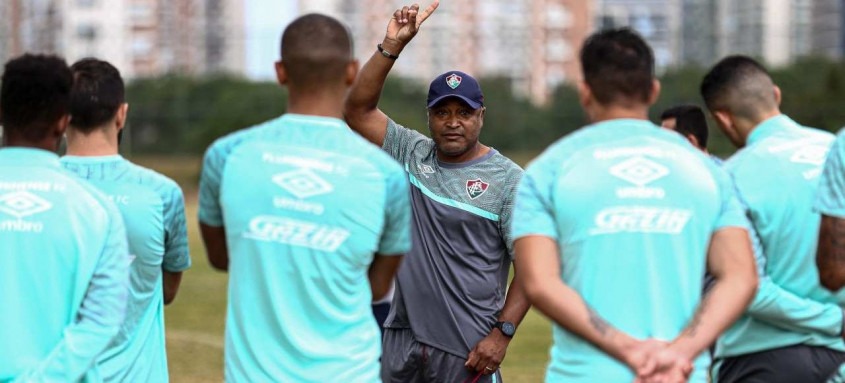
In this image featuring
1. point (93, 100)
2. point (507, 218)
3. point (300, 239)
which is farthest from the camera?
point (507, 218)

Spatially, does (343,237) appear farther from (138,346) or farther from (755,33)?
(755,33)

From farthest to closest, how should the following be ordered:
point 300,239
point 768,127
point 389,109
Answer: point 389,109 → point 768,127 → point 300,239

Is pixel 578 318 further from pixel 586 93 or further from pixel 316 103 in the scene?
pixel 316 103

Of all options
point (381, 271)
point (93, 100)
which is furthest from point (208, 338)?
point (381, 271)

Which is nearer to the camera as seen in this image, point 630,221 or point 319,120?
point 630,221

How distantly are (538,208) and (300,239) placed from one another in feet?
2.67

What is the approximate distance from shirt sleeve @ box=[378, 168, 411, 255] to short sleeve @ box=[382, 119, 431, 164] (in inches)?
88.6

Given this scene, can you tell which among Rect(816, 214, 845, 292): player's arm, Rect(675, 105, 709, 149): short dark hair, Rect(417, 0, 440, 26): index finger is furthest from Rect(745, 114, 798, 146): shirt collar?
Rect(675, 105, 709, 149): short dark hair

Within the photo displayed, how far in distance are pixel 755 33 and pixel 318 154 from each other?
85082 millimetres

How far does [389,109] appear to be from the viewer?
5728 centimetres

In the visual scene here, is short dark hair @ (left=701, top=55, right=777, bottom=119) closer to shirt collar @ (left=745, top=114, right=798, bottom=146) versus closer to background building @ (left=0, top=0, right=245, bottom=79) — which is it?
shirt collar @ (left=745, top=114, right=798, bottom=146)

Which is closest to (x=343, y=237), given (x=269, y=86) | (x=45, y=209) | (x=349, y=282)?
(x=349, y=282)

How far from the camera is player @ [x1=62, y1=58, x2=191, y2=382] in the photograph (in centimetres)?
571

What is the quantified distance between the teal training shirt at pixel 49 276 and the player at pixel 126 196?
70 centimetres
